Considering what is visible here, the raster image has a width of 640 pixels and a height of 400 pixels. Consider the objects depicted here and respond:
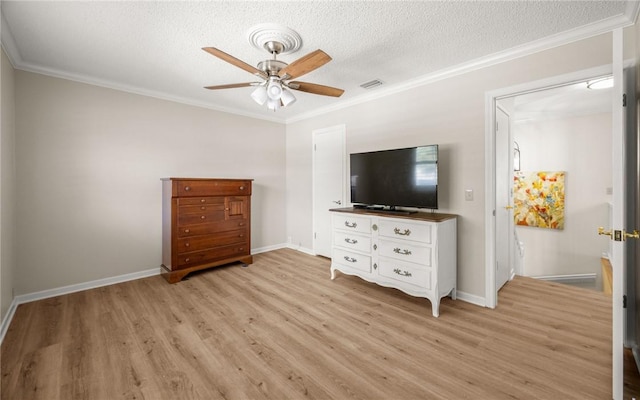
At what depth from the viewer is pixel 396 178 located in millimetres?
3100

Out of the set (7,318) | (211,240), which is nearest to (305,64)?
(211,240)

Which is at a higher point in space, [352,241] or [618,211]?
[618,211]

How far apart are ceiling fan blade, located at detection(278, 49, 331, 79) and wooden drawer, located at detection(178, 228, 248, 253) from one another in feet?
7.95

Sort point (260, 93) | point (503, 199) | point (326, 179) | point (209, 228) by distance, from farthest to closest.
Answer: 1. point (326, 179)
2. point (209, 228)
3. point (503, 199)
4. point (260, 93)

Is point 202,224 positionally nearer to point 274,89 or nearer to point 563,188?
point 274,89

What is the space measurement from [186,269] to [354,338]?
241 cm

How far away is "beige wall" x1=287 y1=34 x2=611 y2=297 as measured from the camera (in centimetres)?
233

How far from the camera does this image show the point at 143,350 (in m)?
2.02

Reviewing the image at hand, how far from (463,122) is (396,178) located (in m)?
0.90

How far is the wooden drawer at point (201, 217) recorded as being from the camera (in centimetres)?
344

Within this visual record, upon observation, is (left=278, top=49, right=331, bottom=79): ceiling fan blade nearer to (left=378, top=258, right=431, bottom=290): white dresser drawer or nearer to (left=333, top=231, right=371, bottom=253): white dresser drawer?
(left=333, top=231, right=371, bottom=253): white dresser drawer

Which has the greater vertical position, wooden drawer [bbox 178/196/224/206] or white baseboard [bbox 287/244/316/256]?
wooden drawer [bbox 178/196/224/206]

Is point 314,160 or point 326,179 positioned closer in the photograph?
point 326,179

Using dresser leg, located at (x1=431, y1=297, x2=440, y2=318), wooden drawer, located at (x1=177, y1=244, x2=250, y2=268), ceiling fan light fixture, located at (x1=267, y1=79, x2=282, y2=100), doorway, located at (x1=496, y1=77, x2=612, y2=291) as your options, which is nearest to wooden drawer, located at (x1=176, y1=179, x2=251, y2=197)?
wooden drawer, located at (x1=177, y1=244, x2=250, y2=268)
